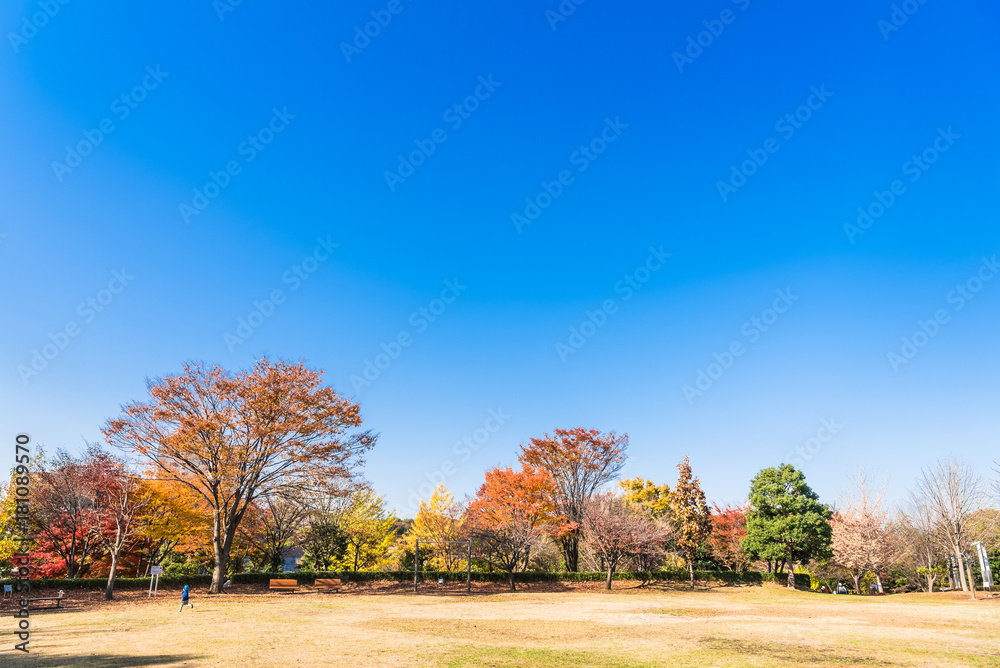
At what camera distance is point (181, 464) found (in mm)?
29953

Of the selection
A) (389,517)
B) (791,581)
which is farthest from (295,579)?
(791,581)

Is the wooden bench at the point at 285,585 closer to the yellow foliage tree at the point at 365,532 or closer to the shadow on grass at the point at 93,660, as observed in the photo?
the yellow foliage tree at the point at 365,532

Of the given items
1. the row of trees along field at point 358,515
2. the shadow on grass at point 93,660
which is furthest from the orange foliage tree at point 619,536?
the shadow on grass at point 93,660

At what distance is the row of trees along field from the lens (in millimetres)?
29406

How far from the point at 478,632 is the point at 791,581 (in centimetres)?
3439

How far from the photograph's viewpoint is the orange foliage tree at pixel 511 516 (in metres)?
37.3

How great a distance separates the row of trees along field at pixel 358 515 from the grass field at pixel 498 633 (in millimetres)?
5895

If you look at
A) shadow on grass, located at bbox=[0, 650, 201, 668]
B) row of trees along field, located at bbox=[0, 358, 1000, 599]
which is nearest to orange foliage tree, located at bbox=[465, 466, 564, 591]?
row of trees along field, located at bbox=[0, 358, 1000, 599]

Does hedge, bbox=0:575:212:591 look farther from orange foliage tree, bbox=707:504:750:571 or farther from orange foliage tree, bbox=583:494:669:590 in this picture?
orange foliage tree, bbox=707:504:750:571

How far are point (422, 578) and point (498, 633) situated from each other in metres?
23.6

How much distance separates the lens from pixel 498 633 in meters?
16.6

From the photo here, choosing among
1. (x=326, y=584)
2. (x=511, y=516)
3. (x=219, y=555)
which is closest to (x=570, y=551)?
(x=511, y=516)

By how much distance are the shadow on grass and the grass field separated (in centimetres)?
4

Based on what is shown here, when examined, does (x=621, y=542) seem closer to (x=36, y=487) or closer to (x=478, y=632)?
(x=478, y=632)
